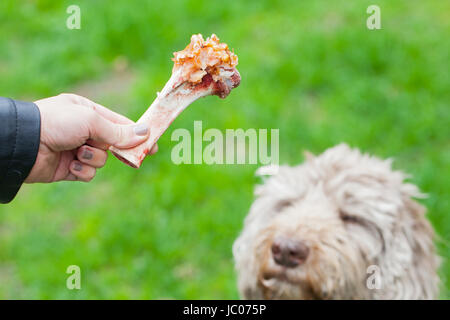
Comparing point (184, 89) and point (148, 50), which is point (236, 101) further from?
point (184, 89)

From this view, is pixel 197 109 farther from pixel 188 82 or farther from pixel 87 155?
pixel 188 82

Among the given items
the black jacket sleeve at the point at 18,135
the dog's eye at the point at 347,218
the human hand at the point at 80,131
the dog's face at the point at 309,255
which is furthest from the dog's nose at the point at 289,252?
the black jacket sleeve at the point at 18,135

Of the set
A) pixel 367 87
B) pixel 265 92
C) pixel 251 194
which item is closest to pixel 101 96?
pixel 265 92

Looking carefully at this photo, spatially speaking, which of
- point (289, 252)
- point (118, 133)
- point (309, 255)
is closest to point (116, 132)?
point (118, 133)

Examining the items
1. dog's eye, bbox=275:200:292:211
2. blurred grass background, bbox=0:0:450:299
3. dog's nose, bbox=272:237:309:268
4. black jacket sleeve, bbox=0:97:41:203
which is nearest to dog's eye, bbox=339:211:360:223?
dog's eye, bbox=275:200:292:211

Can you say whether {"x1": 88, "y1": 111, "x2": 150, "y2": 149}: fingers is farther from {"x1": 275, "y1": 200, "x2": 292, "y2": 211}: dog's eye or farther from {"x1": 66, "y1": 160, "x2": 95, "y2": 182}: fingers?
{"x1": 275, "y1": 200, "x2": 292, "y2": 211}: dog's eye
